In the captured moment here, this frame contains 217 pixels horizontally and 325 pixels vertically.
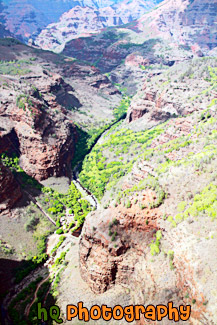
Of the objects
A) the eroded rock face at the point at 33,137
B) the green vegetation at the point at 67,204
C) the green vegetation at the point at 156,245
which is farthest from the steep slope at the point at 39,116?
the green vegetation at the point at 156,245

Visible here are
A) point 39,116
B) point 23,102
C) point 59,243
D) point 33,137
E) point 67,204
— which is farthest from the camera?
point 39,116

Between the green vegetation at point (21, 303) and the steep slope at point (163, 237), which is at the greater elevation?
the steep slope at point (163, 237)

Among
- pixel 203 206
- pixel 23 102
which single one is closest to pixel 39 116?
pixel 23 102

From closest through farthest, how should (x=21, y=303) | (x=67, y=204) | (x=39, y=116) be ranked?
(x=21, y=303) < (x=67, y=204) < (x=39, y=116)

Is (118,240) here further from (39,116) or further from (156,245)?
(39,116)

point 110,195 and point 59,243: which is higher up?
point 110,195

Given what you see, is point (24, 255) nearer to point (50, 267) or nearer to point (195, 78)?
point (50, 267)

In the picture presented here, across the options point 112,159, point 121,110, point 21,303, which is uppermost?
point 121,110

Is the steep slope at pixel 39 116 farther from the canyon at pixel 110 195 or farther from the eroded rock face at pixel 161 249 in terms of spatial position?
the eroded rock face at pixel 161 249
